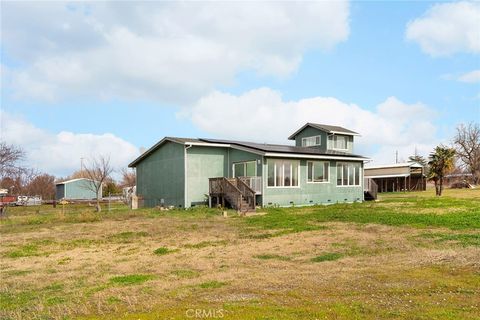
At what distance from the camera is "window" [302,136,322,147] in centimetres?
3686

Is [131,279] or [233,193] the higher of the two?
[233,193]

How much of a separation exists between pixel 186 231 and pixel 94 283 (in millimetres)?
7967

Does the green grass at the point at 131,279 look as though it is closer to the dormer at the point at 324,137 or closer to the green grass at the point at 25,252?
the green grass at the point at 25,252

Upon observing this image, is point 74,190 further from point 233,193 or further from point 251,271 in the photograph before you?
point 251,271

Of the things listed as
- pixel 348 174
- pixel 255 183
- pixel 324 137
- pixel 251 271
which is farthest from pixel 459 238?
pixel 324 137

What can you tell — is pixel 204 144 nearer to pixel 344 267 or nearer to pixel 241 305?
pixel 344 267

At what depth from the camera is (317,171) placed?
3017 cm

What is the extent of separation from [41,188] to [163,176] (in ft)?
132

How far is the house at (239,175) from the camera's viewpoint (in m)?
26.7

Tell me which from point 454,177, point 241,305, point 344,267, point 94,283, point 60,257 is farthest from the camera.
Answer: point 454,177

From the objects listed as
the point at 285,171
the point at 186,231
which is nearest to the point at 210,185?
the point at 285,171

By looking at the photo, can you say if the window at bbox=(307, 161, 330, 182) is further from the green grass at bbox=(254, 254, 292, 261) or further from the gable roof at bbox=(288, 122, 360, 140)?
the green grass at bbox=(254, 254, 292, 261)

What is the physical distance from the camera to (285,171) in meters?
28.1

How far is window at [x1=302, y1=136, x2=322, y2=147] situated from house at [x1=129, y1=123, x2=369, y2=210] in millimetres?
4753
